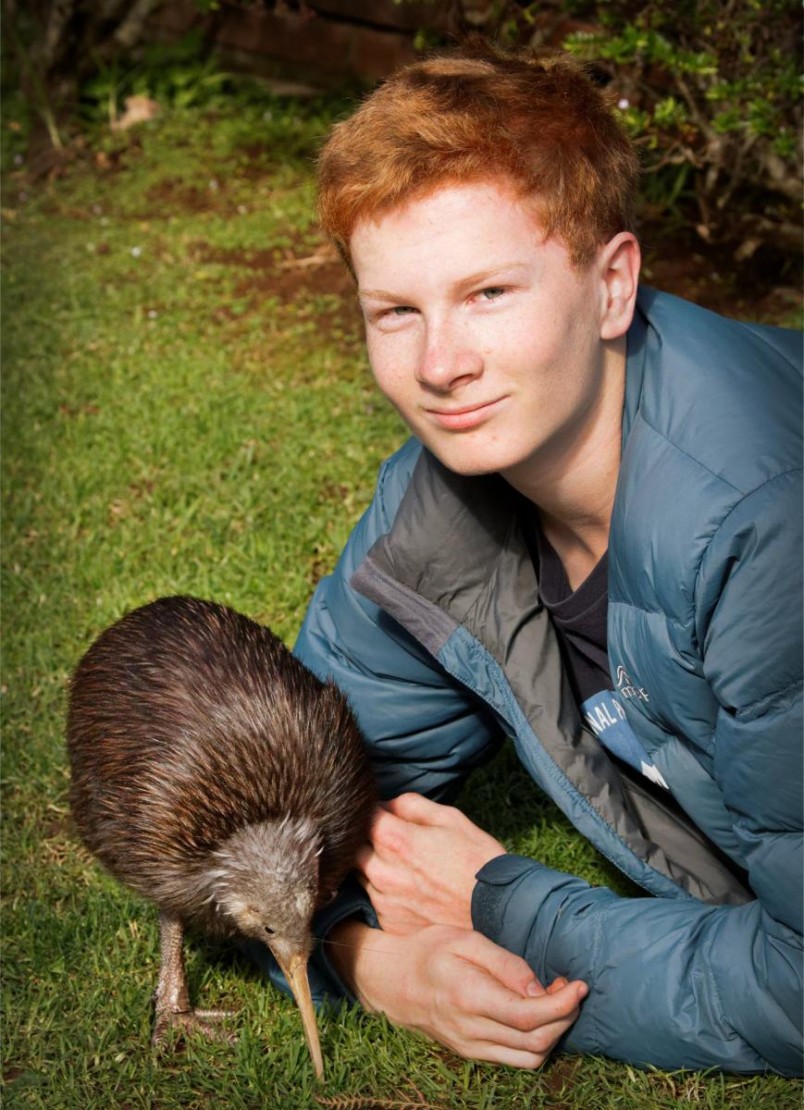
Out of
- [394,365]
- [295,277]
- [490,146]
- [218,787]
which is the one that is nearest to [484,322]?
[394,365]

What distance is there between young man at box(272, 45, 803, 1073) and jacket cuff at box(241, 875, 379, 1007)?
0.01 m

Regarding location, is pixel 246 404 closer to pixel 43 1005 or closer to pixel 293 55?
pixel 43 1005

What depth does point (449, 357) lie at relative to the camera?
8.47 feet

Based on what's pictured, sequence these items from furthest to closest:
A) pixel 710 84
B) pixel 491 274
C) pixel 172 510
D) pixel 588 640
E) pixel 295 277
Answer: pixel 295 277 < pixel 710 84 < pixel 172 510 < pixel 588 640 < pixel 491 274

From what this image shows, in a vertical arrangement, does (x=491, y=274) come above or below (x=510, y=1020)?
above

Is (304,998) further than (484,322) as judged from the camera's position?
Yes

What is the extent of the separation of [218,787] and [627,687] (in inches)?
36.9

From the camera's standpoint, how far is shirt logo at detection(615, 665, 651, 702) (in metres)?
2.72

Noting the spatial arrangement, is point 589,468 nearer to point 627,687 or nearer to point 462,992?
point 627,687

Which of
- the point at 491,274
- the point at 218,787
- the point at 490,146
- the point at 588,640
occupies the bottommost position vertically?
the point at 218,787

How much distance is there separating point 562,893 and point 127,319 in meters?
4.40

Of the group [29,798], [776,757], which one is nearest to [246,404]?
[29,798]

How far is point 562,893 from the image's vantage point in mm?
2850

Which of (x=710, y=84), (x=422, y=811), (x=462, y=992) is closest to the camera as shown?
(x=462, y=992)
